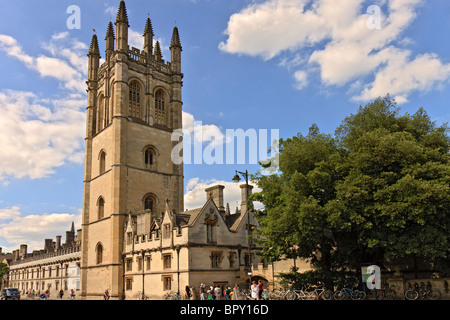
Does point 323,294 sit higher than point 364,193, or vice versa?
point 364,193

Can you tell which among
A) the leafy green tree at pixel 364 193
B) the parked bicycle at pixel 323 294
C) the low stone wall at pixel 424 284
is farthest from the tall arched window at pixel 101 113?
the low stone wall at pixel 424 284

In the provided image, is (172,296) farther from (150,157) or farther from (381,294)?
(150,157)

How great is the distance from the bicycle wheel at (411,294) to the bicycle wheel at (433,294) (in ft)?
2.83

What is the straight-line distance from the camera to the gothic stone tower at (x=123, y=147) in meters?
43.9

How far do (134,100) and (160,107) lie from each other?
380 centimetres

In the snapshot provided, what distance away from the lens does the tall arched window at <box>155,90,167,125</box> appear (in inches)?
2025

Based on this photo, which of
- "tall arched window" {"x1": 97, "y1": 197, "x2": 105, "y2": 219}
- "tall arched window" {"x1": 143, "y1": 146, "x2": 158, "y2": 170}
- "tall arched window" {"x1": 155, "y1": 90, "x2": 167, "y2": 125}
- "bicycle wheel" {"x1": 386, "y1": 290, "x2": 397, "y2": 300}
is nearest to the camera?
"bicycle wheel" {"x1": 386, "y1": 290, "x2": 397, "y2": 300}

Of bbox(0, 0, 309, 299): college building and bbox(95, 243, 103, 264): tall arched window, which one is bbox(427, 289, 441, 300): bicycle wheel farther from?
bbox(95, 243, 103, 264): tall arched window

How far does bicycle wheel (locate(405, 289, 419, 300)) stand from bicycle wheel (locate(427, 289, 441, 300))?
86cm

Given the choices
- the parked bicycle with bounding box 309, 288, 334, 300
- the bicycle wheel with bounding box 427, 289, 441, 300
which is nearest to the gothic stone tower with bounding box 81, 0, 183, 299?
the parked bicycle with bounding box 309, 288, 334, 300

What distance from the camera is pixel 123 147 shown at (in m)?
45.5

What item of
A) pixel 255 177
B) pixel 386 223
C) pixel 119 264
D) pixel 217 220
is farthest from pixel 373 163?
pixel 119 264

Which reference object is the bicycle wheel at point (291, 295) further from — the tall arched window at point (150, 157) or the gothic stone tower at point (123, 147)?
the tall arched window at point (150, 157)

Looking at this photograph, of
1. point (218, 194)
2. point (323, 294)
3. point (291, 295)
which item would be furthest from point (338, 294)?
point (218, 194)
